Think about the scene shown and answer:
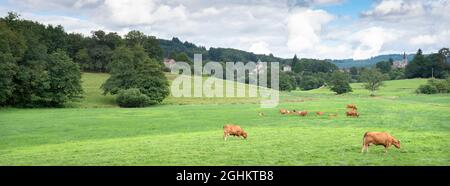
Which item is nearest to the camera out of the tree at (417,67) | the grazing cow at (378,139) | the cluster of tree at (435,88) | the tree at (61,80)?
the grazing cow at (378,139)

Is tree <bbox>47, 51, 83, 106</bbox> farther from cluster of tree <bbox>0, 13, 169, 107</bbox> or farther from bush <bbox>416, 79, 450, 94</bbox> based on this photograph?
bush <bbox>416, 79, 450, 94</bbox>

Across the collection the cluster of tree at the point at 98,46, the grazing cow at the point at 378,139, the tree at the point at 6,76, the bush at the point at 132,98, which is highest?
the cluster of tree at the point at 98,46

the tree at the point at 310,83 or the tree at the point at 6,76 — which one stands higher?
the tree at the point at 6,76

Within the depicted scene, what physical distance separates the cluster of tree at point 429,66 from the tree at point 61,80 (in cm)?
12553

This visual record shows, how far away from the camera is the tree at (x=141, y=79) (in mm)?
82750

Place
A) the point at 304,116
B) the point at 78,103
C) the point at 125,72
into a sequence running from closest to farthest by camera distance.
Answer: the point at 304,116
the point at 78,103
the point at 125,72

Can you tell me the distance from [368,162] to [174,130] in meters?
22.0

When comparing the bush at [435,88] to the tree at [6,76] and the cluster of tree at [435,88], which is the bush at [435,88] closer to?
the cluster of tree at [435,88]

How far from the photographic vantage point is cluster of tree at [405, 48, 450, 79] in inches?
6363

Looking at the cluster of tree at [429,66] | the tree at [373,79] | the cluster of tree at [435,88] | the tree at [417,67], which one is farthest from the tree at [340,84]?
the tree at [417,67]

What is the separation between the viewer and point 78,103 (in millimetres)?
79312

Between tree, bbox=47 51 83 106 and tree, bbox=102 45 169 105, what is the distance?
Answer: 29.2 feet
